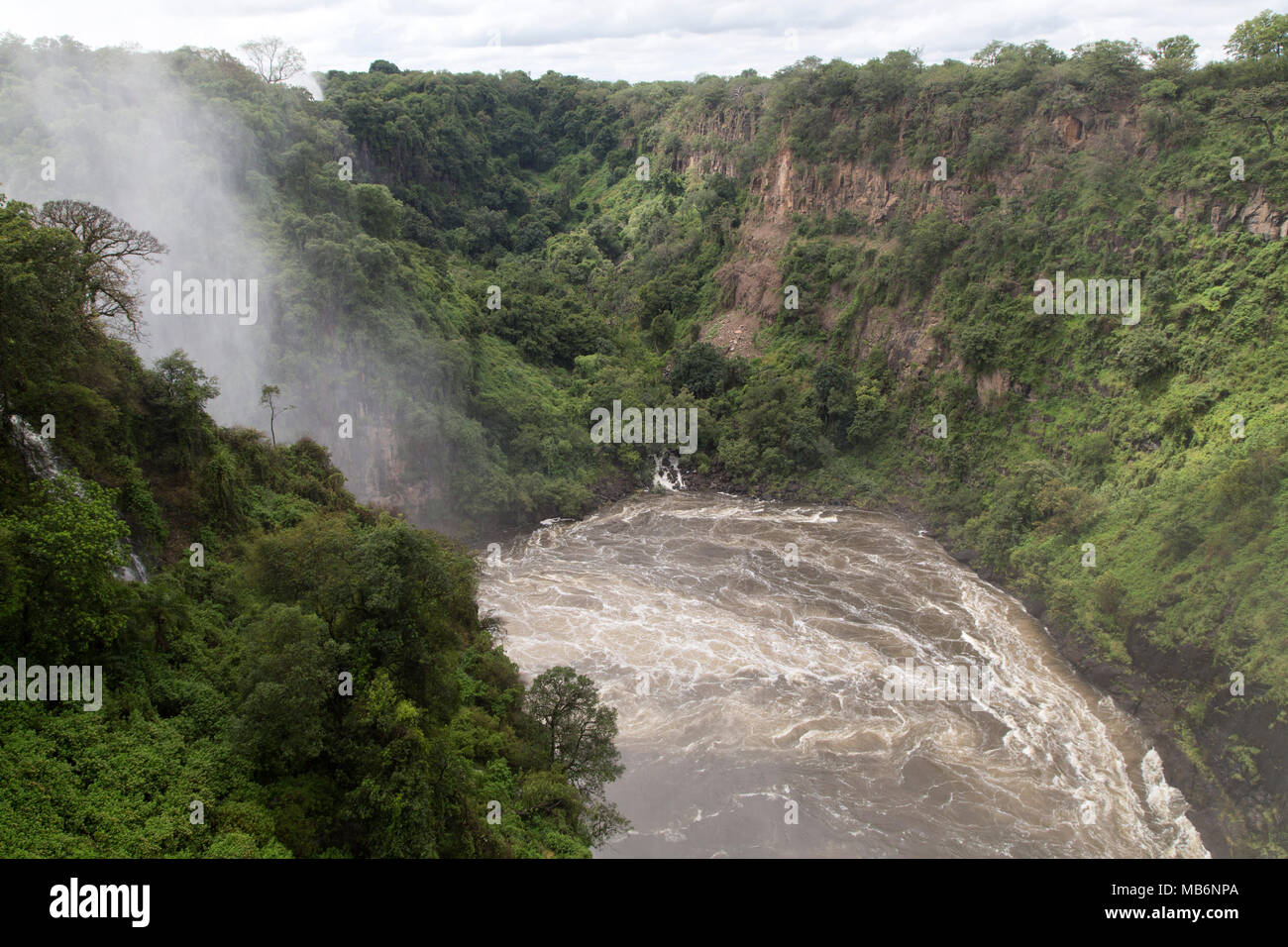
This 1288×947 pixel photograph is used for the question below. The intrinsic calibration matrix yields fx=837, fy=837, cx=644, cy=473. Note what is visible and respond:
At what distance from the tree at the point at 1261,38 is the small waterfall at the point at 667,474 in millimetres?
31592

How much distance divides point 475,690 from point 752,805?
736 cm

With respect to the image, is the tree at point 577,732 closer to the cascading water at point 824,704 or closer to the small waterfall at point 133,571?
the cascading water at point 824,704

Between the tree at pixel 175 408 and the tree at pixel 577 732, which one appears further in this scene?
the tree at pixel 175 408

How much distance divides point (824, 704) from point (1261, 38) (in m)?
35.8

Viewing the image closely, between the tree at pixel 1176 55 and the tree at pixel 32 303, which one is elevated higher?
the tree at pixel 1176 55

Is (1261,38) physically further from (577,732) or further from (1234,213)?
(577,732)

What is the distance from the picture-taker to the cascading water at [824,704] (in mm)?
19781

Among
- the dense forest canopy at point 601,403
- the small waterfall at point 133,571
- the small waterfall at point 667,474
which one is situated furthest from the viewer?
the small waterfall at point 667,474

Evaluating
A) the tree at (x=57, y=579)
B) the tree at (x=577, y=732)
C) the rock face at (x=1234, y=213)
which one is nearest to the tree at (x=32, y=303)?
the tree at (x=57, y=579)

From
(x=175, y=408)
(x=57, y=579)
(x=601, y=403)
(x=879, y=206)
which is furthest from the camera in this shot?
(x=879, y=206)

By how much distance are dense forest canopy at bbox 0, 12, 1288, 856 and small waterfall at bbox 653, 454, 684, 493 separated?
107 cm

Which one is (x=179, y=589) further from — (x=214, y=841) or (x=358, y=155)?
(x=358, y=155)

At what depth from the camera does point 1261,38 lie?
120ft

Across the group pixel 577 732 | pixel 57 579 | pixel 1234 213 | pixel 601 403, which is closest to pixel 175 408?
pixel 57 579
